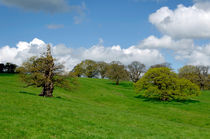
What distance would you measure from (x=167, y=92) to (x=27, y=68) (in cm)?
4212

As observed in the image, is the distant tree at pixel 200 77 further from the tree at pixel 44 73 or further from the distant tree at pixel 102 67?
the tree at pixel 44 73

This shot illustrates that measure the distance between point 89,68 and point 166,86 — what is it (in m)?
85.1

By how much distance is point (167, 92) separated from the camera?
57875 mm

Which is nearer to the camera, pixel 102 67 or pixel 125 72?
pixel 125 72

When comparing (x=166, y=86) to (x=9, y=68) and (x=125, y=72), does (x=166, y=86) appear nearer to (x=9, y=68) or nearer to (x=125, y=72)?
(x=125, y=72)

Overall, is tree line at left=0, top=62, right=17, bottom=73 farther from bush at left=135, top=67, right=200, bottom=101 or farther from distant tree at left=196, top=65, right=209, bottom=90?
distant tree at left=196, top=65, right=209, bottom=90

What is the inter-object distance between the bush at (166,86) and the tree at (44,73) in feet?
107

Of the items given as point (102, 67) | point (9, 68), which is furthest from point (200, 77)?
point (9, 68)

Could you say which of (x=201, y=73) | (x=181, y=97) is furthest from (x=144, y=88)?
(x=201, y=73)

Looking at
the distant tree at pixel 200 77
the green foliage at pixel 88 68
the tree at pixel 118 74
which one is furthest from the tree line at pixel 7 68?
the distant tree at pixel 200 77

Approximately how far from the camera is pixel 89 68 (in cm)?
13875

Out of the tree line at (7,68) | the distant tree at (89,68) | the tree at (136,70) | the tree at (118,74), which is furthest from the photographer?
the distant tree at (89,68)

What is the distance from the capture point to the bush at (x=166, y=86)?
5875 cm

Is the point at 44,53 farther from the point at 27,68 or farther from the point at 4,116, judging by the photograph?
the point at 4,116
